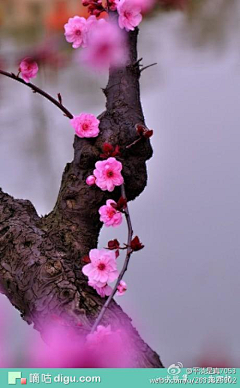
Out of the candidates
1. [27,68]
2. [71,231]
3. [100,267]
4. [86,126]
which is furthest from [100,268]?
[27,68]

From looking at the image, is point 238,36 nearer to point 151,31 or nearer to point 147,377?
point 151,31

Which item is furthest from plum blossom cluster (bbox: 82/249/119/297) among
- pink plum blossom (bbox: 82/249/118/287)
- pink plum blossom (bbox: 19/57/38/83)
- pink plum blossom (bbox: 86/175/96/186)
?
pink plum blossom (bbox: 19/57/38/83)

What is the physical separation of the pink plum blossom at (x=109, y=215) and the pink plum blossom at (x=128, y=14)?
280 millimetres

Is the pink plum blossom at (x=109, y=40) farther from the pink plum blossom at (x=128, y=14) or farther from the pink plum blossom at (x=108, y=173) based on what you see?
the pink plum blossom at (x=108, y=173)

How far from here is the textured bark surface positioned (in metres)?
0.72

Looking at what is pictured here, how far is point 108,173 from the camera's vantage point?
2.52 feet

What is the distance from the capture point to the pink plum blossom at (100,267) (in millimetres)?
723

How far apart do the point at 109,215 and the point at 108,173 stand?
0.06 metres

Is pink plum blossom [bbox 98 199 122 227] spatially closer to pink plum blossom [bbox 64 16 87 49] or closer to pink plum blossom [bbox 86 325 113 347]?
pink plum blossom [bbox 86 325 113 347]

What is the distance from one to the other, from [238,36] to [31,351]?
789mm

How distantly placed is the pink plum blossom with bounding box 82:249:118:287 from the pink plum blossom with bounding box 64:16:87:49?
346mm

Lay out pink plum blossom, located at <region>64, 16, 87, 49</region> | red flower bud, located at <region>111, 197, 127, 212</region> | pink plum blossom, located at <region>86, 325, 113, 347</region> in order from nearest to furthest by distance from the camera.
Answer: pink plum blossom, located at <region>86, 325, 113, 347</region>, red flower bud, located at <region>111, 197, 127, 212</region>, pink plum blossom, located at <region>64, 16, 87, 49</region>

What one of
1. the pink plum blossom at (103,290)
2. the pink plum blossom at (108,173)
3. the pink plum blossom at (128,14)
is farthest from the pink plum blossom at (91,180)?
the pink plum blossom at (128,14)

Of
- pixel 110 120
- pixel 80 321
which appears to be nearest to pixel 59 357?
pixel 80 321
